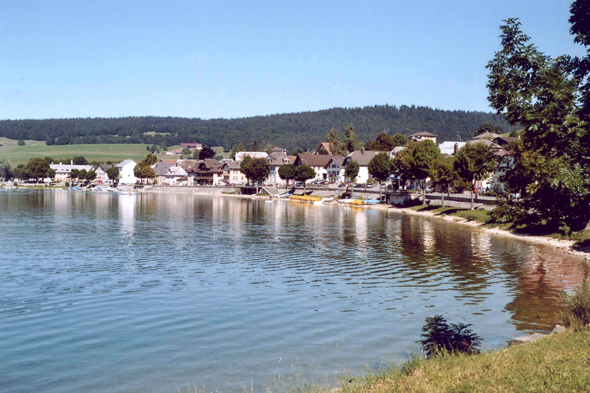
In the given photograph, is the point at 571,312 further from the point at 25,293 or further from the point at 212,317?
the point at 25,293

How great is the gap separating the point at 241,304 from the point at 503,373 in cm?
1592

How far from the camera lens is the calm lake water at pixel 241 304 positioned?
17875 millimetres

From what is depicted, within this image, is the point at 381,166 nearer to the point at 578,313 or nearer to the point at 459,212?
the point at 459,212

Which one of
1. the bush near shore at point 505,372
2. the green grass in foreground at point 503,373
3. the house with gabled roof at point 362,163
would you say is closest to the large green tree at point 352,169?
the house with gabled roof at point 362,163

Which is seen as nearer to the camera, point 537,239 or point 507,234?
point 537,239

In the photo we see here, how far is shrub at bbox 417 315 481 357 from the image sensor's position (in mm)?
17531

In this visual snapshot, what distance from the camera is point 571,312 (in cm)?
1878

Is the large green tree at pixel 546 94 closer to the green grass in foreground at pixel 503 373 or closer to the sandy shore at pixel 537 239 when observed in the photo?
the green grass in foreground at pixel 503 373

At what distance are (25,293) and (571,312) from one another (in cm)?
2535

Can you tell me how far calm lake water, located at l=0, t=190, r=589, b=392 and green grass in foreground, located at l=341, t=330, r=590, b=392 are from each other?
3372 millimetres

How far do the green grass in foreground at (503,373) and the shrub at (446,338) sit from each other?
2.13m

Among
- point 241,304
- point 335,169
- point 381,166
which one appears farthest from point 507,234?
point 335,169

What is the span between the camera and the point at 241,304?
26625 millimetres

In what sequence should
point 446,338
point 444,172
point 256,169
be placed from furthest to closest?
point 256,169 < point 444,172 < point 446,338
